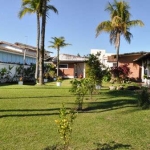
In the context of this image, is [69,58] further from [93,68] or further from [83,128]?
[83,128]

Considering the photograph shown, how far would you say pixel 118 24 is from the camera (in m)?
29.8

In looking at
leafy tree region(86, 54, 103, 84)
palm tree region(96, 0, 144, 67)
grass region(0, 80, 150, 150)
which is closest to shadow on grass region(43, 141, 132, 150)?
grass region(0, 80, 150, 150)

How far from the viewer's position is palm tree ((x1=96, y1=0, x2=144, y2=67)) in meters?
30.2

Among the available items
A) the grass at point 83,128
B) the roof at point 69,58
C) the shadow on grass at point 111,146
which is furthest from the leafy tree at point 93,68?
the roof at point 69,58

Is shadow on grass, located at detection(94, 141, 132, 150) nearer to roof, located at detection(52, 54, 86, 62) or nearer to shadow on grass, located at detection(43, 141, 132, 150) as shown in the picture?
shadow on grass, located at detection(43, 141, 132, 150)

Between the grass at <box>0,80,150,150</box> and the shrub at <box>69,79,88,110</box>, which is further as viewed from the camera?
the shrub at <box>69,79,88,110</box>

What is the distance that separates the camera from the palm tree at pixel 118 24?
30.2 metres

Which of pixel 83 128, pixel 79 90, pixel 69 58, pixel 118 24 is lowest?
pixel 83 128

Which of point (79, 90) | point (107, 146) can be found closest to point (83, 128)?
point (107, 146)

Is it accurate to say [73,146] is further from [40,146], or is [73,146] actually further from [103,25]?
[103,25]

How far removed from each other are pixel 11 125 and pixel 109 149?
3.30 meters

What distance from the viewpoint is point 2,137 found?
21.8 feet

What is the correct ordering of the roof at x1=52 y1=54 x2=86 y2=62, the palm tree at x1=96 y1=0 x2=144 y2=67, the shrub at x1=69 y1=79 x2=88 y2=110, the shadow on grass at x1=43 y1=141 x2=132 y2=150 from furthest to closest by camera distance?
the roof at x1=52 y1=54 x2=86 y2=62 < the palm tree at x1=96 y1=0 x2=144 y2=67 < the shrub at x1=69 y1=79 x2=88 y2=110 < the shadow on grass at x1=43 y1=141 x2=132 y2=150

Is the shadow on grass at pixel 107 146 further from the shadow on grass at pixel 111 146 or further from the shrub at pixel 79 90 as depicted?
the shrub at pixel 79 90
